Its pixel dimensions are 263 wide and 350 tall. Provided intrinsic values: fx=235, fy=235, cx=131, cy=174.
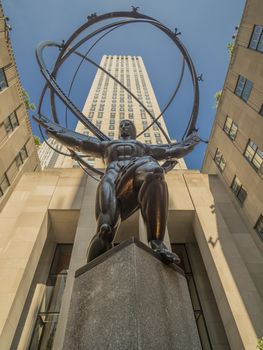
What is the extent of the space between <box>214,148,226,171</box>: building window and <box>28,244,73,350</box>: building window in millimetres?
10499

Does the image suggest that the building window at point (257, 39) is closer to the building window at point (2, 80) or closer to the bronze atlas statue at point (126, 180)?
the bronze atlas statue at point (126, 180)

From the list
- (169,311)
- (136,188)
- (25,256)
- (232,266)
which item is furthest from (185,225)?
(169,311)

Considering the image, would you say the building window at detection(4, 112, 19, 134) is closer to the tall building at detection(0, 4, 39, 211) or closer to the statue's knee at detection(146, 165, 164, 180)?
the tall building at detection(0, 4, 39, 211)

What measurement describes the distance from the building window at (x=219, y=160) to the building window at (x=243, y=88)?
3.75 m

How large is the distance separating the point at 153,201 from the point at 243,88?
12906 mm

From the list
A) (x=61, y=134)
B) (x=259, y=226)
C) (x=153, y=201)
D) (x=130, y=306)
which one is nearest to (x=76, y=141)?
(x=61, y=134)

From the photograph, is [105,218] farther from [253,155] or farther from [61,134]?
[253,155]

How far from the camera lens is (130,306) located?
8.15 feet

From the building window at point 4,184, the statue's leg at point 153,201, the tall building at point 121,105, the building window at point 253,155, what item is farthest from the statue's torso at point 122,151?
the tall building at point 121,105

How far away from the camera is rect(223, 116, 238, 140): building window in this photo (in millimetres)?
14298

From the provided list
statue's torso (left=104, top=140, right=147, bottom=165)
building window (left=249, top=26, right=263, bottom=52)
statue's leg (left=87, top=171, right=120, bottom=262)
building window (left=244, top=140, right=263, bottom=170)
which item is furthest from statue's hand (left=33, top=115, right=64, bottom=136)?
A: building window (left=249, top=26, right=263, bottom=52)

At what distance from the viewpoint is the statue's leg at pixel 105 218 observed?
12.6 feet

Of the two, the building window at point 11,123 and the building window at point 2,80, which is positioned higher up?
the building window at point 2,80

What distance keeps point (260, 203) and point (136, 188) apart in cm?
870
